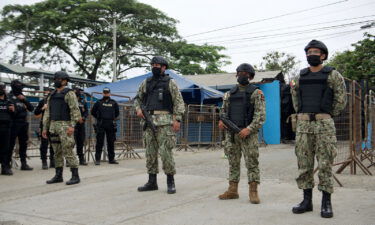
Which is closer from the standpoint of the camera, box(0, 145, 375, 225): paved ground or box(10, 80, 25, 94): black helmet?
box(0, 145, 375, 225): paved ground

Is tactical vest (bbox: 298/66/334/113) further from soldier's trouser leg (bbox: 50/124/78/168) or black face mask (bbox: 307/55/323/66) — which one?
soldier's trouser leg (bbox: 50/124/78/168)

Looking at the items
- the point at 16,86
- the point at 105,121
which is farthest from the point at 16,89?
the point at 105,121

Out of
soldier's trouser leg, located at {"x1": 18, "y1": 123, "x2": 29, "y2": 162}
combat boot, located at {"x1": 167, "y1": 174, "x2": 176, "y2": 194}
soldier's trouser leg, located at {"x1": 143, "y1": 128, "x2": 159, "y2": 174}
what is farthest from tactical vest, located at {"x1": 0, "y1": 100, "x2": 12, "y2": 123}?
combat boot, located at {"x1": 167, "y1": 174, "x2": 176, "y2": 194}

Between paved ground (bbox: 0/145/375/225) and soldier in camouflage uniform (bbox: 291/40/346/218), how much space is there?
1.18 ft

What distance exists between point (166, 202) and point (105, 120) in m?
5.03

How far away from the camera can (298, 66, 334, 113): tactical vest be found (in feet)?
14.2

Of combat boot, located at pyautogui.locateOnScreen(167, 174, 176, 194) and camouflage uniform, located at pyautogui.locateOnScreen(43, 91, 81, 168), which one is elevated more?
camouflage uniform, located at pyautogui.locateOnScreen(43, 91, 81, 168)

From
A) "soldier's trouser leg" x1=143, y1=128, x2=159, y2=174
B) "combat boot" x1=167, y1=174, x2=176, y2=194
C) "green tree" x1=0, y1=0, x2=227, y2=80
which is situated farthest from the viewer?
"green tree" x1=0, y1=0, x2=227, y2=80

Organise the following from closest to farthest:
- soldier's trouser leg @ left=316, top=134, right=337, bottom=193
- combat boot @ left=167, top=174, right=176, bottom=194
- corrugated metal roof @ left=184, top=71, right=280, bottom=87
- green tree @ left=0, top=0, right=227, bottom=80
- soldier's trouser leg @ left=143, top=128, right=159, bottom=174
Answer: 1. soldier's trouser leg @ left=316, top=134, right=337, bottom=193
2. combat boot @ left=167, top=174, right=176, bottom=194
3. soldier's trouser leg @ left=143, top=128, right=159, bottom=174
4. corrugated metal roof @ left=184, top=71, right=280, bottom=87
5. green tree @ left=0, top=0, right=227, bottom=80

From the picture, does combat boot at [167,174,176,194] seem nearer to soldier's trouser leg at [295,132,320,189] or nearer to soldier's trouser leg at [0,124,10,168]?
soldier's trouser leg at [295,132,320,189]

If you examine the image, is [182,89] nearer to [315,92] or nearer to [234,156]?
[234,156]

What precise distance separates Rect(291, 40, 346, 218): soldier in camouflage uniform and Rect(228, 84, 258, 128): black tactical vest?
0.71m

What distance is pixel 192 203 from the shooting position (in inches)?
194

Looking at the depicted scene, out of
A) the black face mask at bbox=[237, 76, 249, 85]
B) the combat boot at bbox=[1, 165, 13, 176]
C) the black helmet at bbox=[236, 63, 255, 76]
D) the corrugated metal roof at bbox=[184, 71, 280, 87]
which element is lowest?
the combat boot at bbox=[1, 165, 13, 176]
